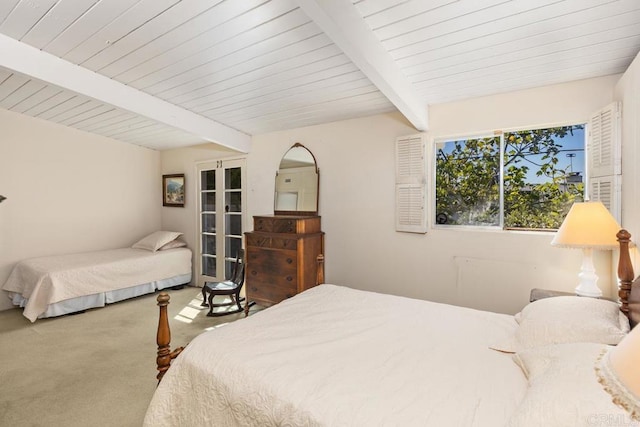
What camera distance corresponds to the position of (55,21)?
7.48ft

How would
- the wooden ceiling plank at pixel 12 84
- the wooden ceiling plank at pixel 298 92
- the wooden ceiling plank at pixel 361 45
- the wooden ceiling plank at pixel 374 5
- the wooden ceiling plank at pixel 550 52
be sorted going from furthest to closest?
the wooden ceiling plank at pixel 12 84 < the wooden ceiling plank at pixel 298 92 < the wooden ceiling plank at pixel 550 52 < the wooden ceiling plank at pixel 374 5 < the wooden ceiling plank at pixel 361 45

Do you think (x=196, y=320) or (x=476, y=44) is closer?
(x=476, y=44)

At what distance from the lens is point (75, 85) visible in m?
2.82

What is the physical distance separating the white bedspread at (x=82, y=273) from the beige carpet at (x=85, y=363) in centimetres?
28

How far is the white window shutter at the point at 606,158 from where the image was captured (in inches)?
83.2

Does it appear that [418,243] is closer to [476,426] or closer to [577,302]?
[577,302]

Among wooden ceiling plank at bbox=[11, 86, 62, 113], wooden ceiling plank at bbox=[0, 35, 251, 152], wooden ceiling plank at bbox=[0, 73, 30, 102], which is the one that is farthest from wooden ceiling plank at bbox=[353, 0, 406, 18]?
wooden ceiling plank at bbox=[0, 73, 30, 102]

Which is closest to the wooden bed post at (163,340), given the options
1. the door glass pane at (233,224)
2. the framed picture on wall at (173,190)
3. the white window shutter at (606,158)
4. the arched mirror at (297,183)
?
the arched mirror at (297,183)

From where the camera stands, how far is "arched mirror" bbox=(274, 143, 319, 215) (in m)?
3.88

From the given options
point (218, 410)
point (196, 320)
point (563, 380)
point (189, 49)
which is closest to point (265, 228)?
point (196, 320)

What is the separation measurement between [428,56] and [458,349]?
189 cm

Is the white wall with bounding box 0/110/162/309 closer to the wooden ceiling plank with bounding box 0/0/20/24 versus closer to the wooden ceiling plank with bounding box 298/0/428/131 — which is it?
the wooden ceiling plank with bounding box 0/0/20/24

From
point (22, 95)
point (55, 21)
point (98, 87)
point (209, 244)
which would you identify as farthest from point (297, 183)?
point (22, 95)

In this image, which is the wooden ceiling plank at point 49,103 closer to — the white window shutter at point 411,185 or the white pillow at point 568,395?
the white window shutter at point 411,185
